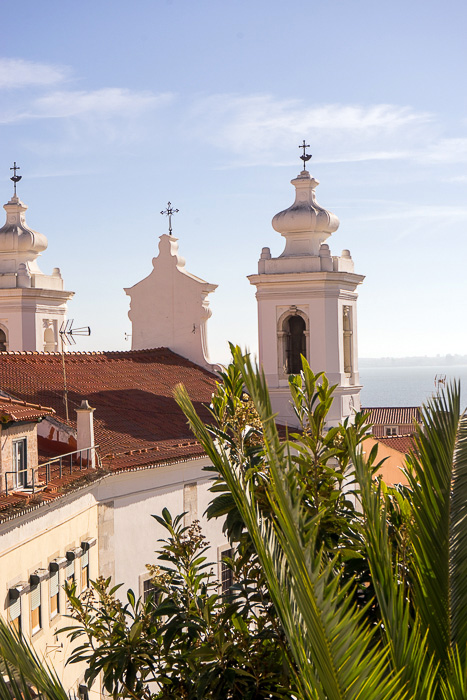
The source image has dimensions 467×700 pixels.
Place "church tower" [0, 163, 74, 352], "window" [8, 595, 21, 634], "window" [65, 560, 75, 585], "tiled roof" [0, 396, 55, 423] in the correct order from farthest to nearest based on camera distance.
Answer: "church tower" [0, 163, 74, 352] → "window" [65, 560, 75, 585] → "tiled roof" [0, 396, 55, 423] → "window" [8, 595, 21, 634]

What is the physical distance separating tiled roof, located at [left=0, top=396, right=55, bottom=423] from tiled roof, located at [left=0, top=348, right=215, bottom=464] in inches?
149

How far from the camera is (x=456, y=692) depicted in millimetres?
3611

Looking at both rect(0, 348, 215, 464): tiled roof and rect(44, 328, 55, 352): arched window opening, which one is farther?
rect(44, 328, 55, 352): arched window opening

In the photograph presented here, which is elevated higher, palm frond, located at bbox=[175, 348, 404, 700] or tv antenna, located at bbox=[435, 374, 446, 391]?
tv antenna, located at bbox=[435, 374, 446, 391]

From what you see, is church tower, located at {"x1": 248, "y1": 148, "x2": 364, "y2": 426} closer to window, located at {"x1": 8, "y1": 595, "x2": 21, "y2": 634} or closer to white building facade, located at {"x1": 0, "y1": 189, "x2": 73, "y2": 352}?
white building facade, located at {"x1": 0, "y1": 189, "x2": 73, "y2": 352}

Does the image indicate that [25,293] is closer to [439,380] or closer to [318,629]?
[439,380]

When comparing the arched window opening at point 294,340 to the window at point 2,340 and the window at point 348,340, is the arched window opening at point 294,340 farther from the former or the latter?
the window at point 2,340

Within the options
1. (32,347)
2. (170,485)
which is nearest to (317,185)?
(32,347)

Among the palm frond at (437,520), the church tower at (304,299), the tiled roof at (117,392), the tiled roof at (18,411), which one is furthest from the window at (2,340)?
the palm frond at (437,520)

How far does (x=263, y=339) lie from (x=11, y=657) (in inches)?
898

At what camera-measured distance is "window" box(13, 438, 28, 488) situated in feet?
37.9

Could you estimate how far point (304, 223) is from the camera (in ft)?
86.3

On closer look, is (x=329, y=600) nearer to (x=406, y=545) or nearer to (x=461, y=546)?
(x=461, y=546)

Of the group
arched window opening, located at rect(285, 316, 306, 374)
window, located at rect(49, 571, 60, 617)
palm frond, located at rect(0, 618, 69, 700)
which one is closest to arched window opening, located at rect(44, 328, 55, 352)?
arched window opening, located at rect(285, 316, 306, 374)
